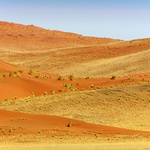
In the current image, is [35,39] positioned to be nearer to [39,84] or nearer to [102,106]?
[39,84]

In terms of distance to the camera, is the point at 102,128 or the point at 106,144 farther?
the point at 102,128

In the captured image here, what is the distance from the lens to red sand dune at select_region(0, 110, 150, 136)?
21.9m

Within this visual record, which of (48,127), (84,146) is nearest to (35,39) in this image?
(48,127)

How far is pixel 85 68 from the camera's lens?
62.6 metres

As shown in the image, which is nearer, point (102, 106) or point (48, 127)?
point (48, 127)

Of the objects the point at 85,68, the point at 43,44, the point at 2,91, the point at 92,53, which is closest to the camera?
the point at 2,91

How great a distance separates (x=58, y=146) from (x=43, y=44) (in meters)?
92.8

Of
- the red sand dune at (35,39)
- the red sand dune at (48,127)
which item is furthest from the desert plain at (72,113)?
the red sand dune at (35,39)

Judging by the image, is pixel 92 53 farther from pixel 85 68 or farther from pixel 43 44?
pixel 43 44

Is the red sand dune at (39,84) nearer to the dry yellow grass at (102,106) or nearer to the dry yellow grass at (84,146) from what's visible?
the dry yellow grass at (102,106)

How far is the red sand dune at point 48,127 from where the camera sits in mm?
21938

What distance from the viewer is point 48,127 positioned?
22859 mm

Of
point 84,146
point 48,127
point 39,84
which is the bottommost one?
point 84,146

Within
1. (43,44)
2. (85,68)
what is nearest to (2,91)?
(85,68)
